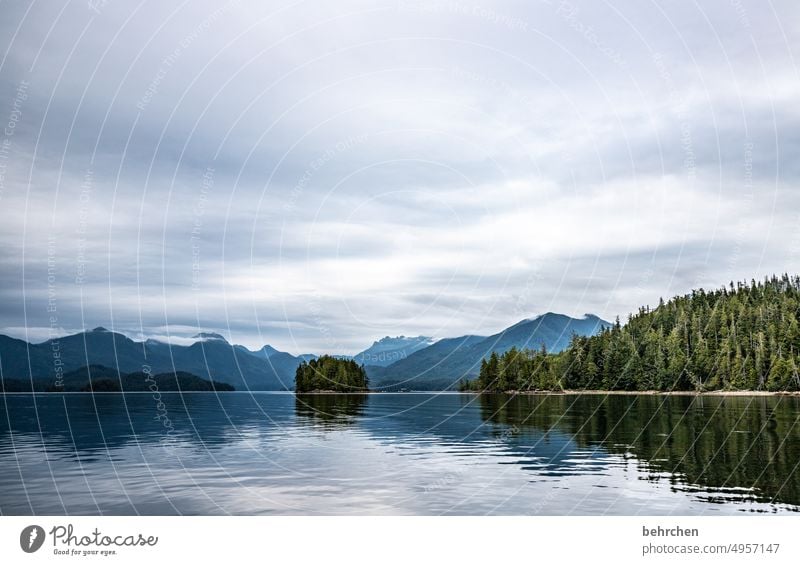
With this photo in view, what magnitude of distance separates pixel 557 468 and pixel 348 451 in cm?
1762

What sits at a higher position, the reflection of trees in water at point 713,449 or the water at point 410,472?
the reflection of trees in water at point 713,449

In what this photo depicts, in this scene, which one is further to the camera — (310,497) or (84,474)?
(84,474)

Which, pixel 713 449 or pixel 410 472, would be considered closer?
pixel 410 472

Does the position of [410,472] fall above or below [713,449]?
below

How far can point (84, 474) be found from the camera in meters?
40.5

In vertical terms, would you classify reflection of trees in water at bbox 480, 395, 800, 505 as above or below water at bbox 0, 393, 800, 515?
above

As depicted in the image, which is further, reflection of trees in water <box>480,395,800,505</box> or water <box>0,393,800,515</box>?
reflection of trees in water <box>480,395,800,505</box>

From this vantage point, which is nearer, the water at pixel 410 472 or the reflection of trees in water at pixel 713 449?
the water at pixel 410 472
